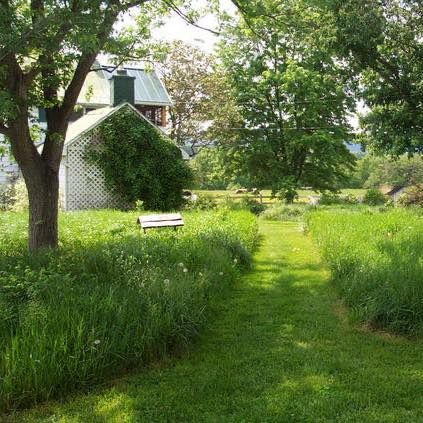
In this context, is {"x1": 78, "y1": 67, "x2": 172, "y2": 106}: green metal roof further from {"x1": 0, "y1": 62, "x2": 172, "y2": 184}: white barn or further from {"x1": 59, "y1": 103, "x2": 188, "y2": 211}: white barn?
{"x1": 59, "y1": 103, "x2": 188, "y2": 211}: white barn

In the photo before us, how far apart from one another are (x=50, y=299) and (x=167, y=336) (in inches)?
45.1

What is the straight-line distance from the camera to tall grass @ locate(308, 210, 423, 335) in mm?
5523

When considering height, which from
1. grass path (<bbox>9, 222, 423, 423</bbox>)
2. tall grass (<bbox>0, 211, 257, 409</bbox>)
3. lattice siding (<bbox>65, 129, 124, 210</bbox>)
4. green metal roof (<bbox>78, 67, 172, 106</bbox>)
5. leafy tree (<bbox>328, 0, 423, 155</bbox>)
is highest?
green metal roof (<bbox>78, 67, 172, 106</bbox>)

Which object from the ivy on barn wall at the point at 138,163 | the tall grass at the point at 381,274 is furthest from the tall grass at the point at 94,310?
the ivy on barn wall at the point at 138,163

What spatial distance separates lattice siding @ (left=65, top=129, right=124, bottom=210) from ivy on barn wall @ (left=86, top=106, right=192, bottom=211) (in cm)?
32

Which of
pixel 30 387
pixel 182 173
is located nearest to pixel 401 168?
pixel 182 173

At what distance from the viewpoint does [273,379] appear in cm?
438

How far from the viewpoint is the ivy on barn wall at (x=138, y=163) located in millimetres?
19125

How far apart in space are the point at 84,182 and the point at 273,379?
1637 centimetres

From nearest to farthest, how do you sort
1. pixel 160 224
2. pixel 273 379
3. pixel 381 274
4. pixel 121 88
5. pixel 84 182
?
pixel 273 379 < pixel 381 274 < pixel 160 224 < pixel 84 182 < pixel 121 88

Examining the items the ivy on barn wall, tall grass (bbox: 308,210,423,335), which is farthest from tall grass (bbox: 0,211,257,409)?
the ivy on barn wall

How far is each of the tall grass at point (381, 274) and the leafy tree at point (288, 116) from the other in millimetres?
19733

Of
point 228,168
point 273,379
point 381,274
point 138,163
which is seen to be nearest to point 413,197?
point 228,168

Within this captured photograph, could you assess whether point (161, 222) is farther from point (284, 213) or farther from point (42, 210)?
point (284, 213)
